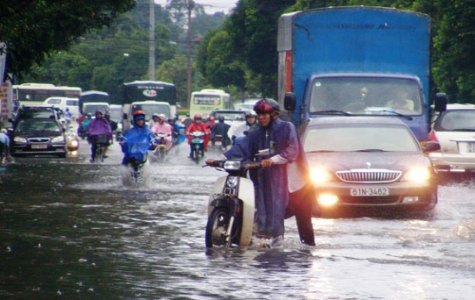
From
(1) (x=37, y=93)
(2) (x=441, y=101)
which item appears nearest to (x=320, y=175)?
(2) (x=441, y=101)

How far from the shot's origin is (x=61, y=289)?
9867 mm

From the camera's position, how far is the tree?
22022mm

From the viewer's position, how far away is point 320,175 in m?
17.1

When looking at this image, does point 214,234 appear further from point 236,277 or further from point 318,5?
point 318,5

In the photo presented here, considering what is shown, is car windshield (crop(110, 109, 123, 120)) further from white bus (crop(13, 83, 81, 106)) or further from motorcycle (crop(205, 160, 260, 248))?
motorcycle (crop(205, 160, 260, 248))

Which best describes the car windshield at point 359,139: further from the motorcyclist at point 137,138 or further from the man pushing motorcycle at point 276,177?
the motorcyclist at point 137,138

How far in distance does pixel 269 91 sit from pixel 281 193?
6980cm

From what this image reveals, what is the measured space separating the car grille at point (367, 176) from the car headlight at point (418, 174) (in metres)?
0.24

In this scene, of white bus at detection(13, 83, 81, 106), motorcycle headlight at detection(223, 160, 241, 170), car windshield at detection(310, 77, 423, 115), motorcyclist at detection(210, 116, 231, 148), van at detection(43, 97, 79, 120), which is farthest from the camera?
white bus at detection(13, 83, 81, 106)

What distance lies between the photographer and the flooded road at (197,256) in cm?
991

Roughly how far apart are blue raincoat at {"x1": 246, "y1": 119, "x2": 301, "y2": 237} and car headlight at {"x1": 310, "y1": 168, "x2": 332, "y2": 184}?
158 inches

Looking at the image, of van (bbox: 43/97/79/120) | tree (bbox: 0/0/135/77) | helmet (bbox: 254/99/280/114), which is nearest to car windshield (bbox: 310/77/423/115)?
tree (bbox: 0/0/135/77)

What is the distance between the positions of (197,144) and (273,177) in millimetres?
25359

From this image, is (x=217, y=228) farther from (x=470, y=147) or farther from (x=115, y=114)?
(x=115, y=114)
